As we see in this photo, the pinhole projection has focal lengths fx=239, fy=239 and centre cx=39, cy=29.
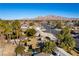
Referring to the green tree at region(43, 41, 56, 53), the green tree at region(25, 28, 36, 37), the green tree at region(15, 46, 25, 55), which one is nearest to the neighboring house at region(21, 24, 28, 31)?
the green tree at region(25, 28, 36, 37)

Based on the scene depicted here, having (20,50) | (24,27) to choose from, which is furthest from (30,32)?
(20,50)

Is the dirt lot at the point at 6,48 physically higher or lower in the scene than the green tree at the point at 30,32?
lower

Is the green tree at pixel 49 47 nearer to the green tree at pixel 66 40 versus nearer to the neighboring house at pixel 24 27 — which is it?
the green tree at pixel 66 40

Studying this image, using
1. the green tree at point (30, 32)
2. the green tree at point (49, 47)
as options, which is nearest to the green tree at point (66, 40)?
the green tree at point (49, 47)

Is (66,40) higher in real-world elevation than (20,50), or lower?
higher

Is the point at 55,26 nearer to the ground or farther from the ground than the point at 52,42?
farther from the ground

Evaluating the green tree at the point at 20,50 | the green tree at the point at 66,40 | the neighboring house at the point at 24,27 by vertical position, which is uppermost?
the neighboring house at the point at 24,27

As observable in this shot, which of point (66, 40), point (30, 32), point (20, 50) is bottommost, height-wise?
point (20, 50)

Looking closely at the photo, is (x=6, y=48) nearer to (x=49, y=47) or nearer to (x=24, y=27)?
(x=24, y=27)

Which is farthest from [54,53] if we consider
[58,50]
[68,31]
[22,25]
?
[22,25]

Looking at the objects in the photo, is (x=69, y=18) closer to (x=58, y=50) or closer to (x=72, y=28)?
(x=72, y=28)

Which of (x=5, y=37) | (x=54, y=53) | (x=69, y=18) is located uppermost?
(x=69, y=18)
